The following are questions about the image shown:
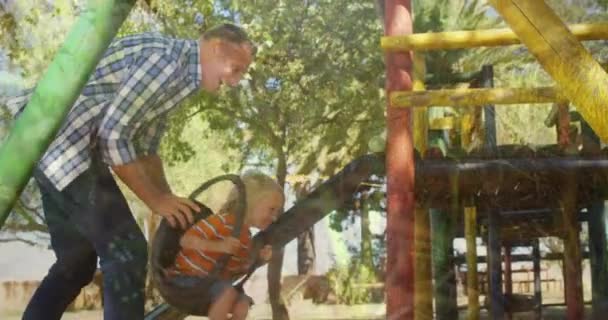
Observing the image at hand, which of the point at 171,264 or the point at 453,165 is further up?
the point at 453,165

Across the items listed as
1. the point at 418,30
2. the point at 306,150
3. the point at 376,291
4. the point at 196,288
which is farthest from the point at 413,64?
the point at 196,288

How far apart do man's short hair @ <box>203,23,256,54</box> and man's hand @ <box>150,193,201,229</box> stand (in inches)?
7.9

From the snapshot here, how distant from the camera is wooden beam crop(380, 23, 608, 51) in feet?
3.76

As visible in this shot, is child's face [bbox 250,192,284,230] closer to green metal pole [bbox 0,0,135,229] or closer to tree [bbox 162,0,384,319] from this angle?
tree [bbox 162,0,384,319]

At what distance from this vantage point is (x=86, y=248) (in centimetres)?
106

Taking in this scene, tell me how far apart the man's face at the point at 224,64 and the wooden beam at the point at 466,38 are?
0.19 meters

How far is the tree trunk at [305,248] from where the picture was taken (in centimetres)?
112

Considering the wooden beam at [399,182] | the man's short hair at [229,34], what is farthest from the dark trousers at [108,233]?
the wooden beam at [399,182]

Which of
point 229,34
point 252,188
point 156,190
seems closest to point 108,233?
point 156,190

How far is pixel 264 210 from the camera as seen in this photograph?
108cm

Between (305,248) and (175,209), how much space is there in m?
0.19

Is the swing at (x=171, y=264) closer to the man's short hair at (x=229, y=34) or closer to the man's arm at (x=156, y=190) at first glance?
the man's arm at (x=156, y=190)

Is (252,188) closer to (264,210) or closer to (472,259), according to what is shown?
(264,210)

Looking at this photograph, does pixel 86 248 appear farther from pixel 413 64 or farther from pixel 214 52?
pixel 413 64
